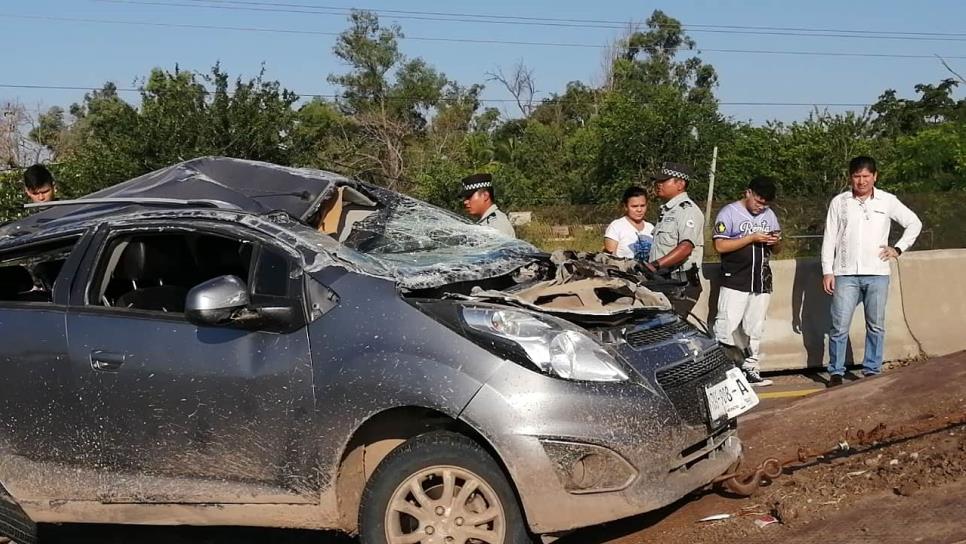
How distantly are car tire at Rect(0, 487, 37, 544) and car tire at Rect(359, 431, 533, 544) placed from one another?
5.46 ft

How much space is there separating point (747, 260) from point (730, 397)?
3.50 meters

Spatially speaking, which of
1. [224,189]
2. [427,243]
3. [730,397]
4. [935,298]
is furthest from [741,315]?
[224,189]

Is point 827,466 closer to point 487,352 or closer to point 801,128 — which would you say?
point 487,352

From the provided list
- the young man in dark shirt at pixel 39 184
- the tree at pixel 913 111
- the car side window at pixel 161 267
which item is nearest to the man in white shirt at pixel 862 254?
the car side window at pixel 161 267

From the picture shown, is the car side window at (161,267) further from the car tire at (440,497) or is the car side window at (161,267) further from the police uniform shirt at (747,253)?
the police uniform shirt at (747,253)

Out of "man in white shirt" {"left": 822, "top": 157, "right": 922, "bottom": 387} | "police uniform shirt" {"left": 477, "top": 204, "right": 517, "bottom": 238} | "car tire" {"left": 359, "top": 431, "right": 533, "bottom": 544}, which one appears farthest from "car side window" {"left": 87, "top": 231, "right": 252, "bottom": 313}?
"man in white shirt" {"left": 822, "top": 157, "right": 922, "bottom": 387}

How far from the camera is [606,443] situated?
3785 millimetres

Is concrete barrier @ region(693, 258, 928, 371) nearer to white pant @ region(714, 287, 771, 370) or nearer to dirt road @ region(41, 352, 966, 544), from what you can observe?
white pant @ region(714, 287, 771, 370)

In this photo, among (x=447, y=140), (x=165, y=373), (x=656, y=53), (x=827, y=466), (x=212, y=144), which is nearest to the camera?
(x=165, y=373)

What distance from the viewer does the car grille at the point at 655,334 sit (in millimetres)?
4137

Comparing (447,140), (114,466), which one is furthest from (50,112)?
(114,466)

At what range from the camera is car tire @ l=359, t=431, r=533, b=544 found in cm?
380

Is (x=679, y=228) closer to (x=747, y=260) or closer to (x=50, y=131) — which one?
(x=747, y=260)

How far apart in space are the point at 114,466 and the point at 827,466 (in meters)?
3.37
